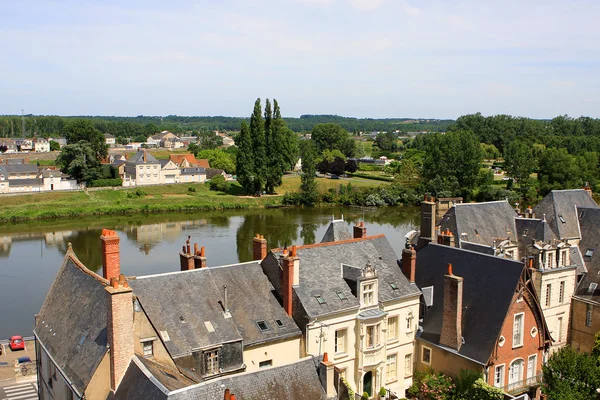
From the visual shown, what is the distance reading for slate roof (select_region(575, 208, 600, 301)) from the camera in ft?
93.8

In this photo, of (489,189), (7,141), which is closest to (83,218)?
(489,189)

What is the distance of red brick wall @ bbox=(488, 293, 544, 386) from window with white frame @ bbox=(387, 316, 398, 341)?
4.09 meters

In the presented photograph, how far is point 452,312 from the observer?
2316 cm

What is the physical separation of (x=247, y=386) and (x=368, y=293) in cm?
905

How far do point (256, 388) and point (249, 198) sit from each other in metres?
74.8

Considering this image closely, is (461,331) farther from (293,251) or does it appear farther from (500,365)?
(293,251)

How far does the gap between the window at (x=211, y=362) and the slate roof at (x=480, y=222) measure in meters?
17.9

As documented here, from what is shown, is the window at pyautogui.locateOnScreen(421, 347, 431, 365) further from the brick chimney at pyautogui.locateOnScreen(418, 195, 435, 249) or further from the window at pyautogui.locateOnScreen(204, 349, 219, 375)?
the window at pyautogui.locateOnScreen(204, 349, 219, 375)

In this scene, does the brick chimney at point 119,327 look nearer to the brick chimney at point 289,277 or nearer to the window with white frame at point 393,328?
the brick chimney at point 289,277

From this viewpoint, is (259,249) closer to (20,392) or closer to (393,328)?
(393,328)

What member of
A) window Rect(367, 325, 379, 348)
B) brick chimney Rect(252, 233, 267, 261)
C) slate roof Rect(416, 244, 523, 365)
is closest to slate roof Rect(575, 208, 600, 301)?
slate roof Rect(416, 244, 523, 365)

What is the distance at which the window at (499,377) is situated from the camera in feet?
73.7

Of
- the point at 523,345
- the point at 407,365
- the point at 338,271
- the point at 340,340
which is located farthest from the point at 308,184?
the point at 340,340

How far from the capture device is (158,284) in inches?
781
